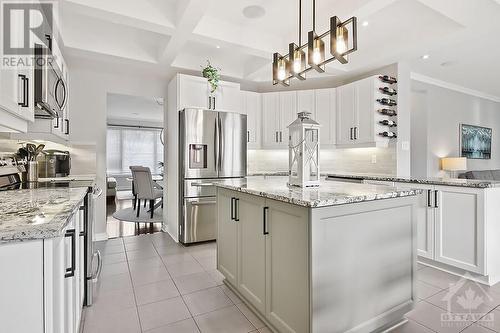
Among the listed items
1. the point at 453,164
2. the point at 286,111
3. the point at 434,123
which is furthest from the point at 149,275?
the point at 434,123

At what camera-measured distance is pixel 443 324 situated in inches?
74.7

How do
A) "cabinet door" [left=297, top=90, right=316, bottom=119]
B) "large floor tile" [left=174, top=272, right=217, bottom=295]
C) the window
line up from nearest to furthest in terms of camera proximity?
"large floor tile" [left=174, top=272, right=217, bottom=295] < "cabinet door" [left=297, top=90, right=316, bottom=119] < the window

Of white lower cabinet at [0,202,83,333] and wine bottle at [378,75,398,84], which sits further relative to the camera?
wine bottle at [378,75,398,84]

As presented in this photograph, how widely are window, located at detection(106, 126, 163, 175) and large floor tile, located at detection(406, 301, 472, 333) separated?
929 cm

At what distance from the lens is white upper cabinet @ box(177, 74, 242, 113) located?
391 cm

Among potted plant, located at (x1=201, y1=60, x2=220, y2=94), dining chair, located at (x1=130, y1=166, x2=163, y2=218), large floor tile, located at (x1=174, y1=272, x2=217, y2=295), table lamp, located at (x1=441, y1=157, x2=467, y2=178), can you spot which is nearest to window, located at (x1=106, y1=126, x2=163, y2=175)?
dining chair, located at (x1=130, y1=166, x2=163, y2=218)

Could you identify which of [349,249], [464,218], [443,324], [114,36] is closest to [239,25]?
[114,36]

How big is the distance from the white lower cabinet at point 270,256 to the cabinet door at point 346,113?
2.80 metres

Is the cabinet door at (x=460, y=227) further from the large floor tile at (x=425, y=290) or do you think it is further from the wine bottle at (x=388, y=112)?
the wine bottle at (x=388, y=112)

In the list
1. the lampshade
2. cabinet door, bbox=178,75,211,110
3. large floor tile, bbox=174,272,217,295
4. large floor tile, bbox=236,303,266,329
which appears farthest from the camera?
the lampshade

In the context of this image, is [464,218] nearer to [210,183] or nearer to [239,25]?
[210,183]

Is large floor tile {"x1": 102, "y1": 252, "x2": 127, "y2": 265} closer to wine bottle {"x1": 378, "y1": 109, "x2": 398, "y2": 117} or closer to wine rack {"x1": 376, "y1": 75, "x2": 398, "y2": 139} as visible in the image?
wine rack {"x1": 376, "y1": 75, "x2": 398, "y2": 139}

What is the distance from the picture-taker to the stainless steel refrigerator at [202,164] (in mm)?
3781

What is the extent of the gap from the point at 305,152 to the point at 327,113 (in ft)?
9.29
